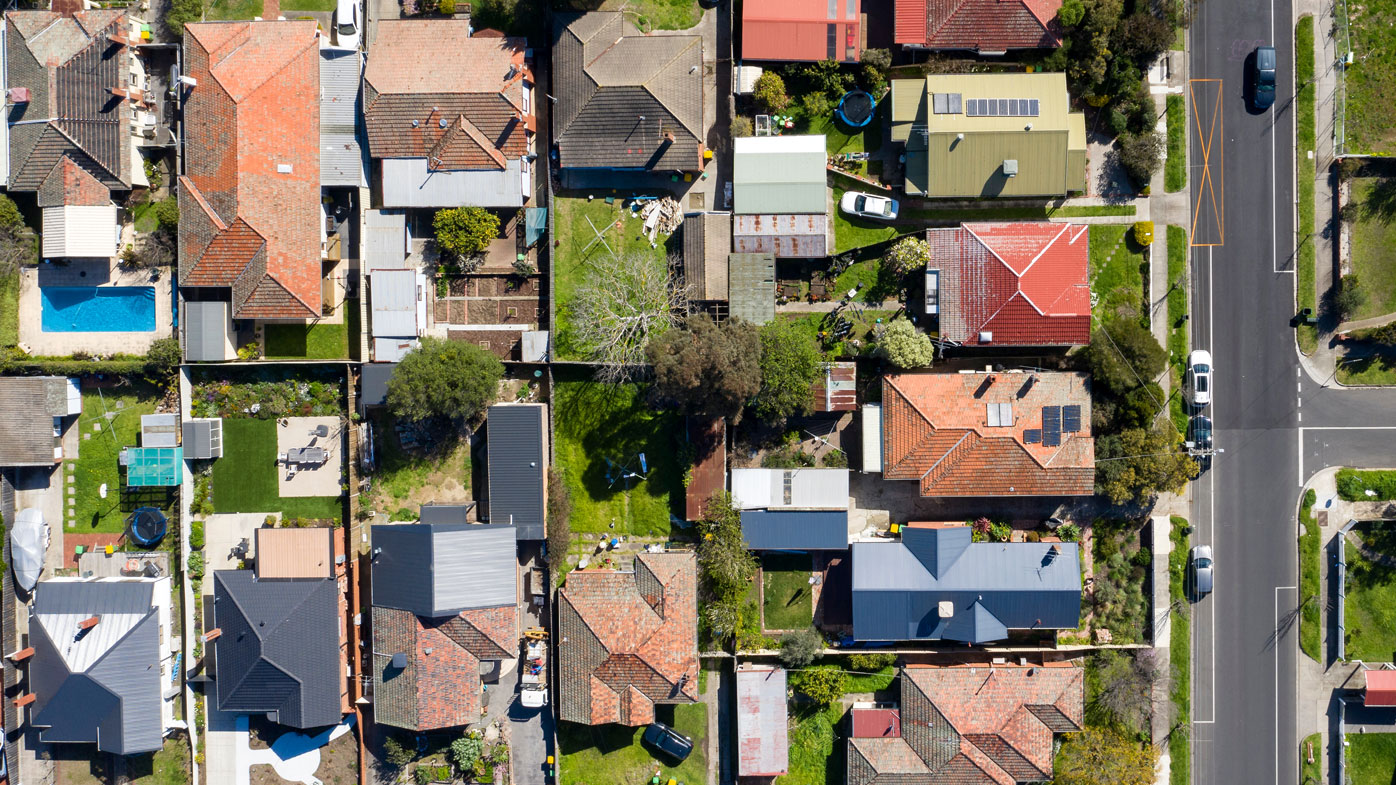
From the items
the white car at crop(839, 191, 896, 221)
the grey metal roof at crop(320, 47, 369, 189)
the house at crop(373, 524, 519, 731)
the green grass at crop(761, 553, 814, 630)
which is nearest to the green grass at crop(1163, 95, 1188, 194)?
the white car at crop(839, 191, 896, 221)

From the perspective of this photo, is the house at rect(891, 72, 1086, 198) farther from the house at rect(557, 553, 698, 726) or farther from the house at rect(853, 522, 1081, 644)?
the house at rect(557, 553, 698, 726)

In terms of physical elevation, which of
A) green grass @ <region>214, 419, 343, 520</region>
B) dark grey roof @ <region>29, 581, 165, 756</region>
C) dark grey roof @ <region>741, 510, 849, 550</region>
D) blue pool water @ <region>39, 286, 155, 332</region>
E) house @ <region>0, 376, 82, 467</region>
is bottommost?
dark grey roof @ <region>29, 581, 165, 756</region>

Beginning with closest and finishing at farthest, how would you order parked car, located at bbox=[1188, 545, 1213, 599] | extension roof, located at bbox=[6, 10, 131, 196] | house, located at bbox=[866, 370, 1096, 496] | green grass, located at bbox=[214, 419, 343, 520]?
1. house, located at bbox=[866, 370, 1096, 496]
2. extension roof, located at bbox=[6, 10, 131, 196]
3. parked car, located at bbox=[1188, 545, 1213, 599]
4. green grass, located at bbox=[214, 419, 343, 520]

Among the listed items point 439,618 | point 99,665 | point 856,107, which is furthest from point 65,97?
point 856,107

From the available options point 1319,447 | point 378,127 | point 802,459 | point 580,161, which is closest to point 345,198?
point 378,127

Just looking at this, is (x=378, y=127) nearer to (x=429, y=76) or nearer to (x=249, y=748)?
(x=429, y=76)

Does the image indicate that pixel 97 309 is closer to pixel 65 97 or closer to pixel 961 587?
pixel 65 97
